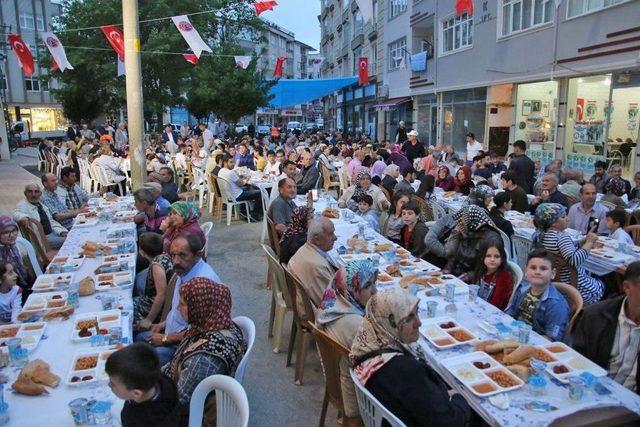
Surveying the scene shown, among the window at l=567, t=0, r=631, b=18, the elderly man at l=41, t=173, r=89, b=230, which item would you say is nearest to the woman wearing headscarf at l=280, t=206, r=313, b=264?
the elderly man at l=41, t=173, r=89, b=230

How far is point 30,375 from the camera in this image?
9.00 ft

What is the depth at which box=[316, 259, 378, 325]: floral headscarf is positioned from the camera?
320 cm

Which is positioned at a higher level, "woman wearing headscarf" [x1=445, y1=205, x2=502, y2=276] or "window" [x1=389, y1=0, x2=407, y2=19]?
"window" [x1=389, y1=0, x2=407, y2=19]

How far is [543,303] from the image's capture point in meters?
3.60

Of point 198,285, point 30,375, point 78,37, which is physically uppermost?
point 78,37

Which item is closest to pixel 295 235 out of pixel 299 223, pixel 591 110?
pixel 299 223

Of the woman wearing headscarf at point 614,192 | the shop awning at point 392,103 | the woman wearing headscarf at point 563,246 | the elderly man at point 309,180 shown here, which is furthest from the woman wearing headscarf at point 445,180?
the shop awning at point 392,103

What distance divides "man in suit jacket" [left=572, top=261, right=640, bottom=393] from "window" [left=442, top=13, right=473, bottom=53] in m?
16.5

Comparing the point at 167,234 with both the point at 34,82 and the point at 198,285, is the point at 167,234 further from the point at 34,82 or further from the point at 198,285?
the point at 34,82

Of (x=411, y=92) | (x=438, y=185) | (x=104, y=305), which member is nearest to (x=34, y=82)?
(x=411, y=92)

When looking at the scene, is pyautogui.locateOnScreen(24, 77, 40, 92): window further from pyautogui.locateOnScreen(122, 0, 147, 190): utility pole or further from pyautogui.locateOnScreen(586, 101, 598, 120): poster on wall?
pyautogui.locateOnScreen(586, 101, 598, 120): poster on wall

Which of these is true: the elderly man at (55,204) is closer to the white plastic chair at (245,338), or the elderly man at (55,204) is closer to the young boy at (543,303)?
the white plastic chair at (245,338)

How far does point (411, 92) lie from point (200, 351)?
22.6 metres

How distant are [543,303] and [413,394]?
5.54 ft
